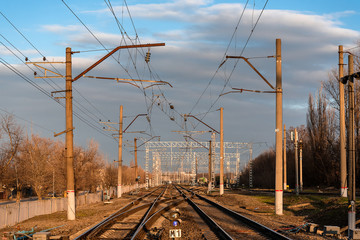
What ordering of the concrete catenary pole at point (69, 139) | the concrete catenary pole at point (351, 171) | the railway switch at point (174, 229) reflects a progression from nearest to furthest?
the railway switch at point (174, 229) < the concrete catenary pole at point (351, 171) < the concrete catenary pole at point (69, 139)

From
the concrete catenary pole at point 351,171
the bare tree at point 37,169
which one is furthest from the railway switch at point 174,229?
the bare tree at point 37,169

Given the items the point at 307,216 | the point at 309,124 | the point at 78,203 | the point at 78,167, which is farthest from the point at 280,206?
the point at 309,124

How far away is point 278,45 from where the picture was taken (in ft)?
90.7

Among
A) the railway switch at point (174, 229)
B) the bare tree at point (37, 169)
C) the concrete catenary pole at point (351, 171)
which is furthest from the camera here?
the bare tree at point (37, 169)

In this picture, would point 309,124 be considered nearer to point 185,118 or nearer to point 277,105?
point 185,118

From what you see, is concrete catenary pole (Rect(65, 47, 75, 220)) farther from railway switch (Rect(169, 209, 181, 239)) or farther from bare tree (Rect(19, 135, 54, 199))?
bare tree (Rect(19, 135, 54, 199))

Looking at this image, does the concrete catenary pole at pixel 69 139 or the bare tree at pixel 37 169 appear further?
the bare tree at pixel 37 169

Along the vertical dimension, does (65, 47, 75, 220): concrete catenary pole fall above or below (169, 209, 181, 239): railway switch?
above

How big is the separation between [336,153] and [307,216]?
41350 millimetres

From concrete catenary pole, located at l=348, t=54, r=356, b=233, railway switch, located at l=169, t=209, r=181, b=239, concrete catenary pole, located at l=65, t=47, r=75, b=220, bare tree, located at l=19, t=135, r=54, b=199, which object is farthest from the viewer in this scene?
bare tree, located at l=19, t=135, r=54, b=199

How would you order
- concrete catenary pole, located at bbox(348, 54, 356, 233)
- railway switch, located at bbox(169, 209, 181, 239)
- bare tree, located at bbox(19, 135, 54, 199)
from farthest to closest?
bare tree, located at bbox(19, 135, 54, 199) → concrete catenary pole, located at bbox(348, 54, 356, 233) → railway switch, located at bbox(169, 209, 181, 239)

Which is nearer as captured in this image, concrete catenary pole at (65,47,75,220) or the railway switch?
the railway switch

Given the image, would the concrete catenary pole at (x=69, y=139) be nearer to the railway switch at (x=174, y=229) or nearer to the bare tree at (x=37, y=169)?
the railway switch at (x=174, y=229)

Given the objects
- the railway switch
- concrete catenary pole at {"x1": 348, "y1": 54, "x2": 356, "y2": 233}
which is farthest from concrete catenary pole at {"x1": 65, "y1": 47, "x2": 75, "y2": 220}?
concrete catenary pole at {"x1": 348, "y1": 54, "x2": 356, "y2": 233}
